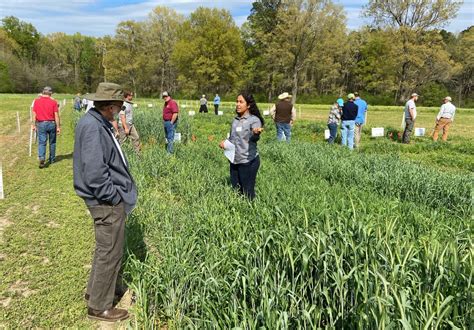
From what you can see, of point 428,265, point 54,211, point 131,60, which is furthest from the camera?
point 131,60

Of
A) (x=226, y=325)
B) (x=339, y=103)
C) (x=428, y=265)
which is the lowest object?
(x=226, y=325)

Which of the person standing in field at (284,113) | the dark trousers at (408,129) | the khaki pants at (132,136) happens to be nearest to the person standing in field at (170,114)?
the khaki pants at (132,136)

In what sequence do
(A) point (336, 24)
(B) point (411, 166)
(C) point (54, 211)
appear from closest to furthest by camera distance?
(C) point (54, 211) → (B) point (411, 166) → (A) point (336, 24)

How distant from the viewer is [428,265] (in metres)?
2.11

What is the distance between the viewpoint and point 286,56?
39875 millimetres

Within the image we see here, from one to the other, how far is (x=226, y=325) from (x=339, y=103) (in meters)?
9.51

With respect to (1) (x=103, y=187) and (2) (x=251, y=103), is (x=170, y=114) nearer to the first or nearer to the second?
(2) (x=251, y=103)

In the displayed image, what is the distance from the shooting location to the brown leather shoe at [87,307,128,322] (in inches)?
114

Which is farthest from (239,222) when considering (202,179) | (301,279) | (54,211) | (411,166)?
(411,166)

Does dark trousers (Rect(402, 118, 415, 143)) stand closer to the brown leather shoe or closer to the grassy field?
the grassy field

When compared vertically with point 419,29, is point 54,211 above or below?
below

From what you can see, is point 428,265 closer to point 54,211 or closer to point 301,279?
point 301,279

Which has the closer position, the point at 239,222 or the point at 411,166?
the point at 239,222

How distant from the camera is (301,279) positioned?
7.63ft
